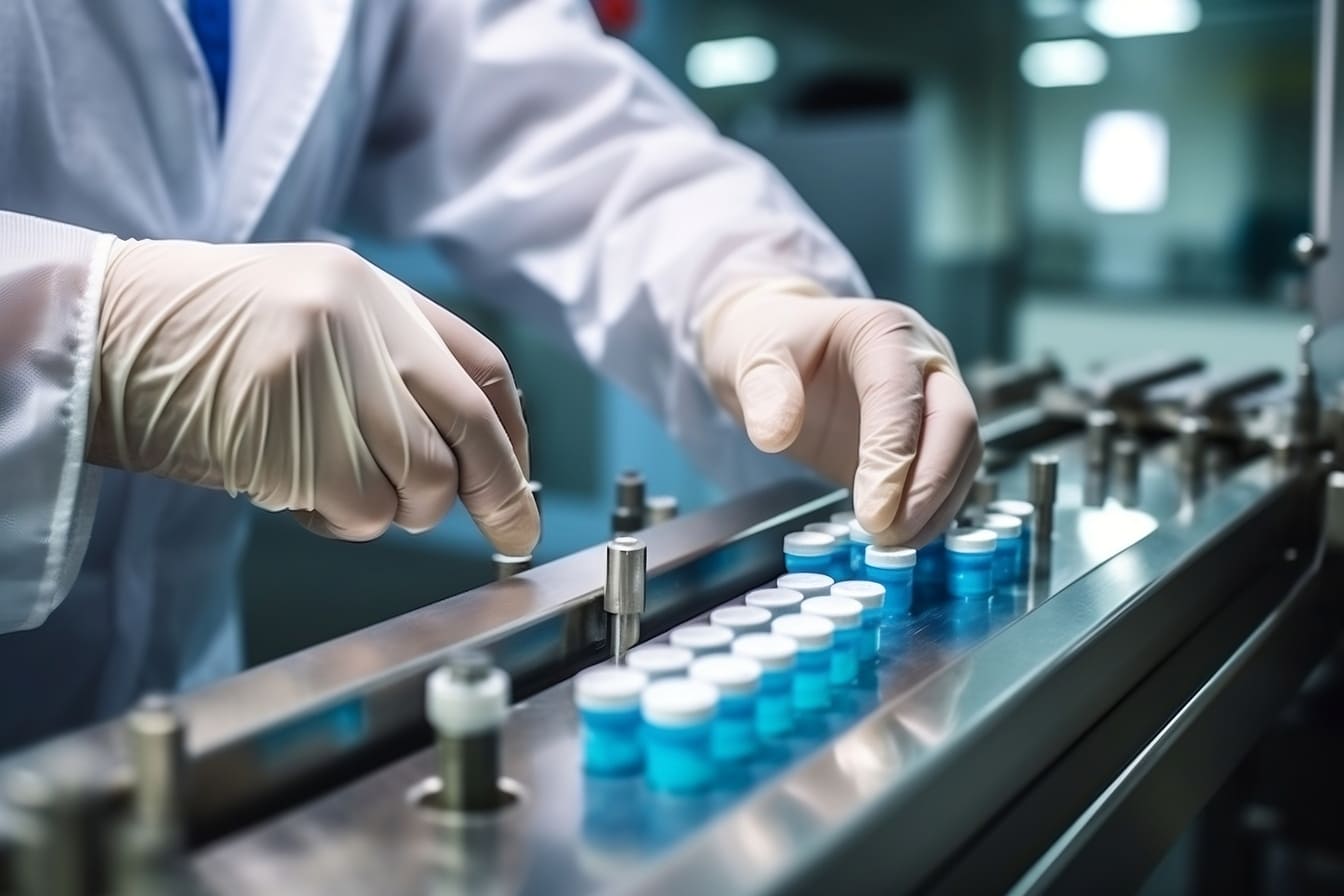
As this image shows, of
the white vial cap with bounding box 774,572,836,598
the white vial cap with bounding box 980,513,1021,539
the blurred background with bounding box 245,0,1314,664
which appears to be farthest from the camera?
the blurred background with bounding box 245,0,1314,664

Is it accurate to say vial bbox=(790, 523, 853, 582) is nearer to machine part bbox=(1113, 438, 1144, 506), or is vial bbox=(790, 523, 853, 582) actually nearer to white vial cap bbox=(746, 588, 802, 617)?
white vial cap bbox=(746, 588, 802, 617)

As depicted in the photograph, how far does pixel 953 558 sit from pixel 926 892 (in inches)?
9.3

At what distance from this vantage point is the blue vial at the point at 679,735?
0.41 meters

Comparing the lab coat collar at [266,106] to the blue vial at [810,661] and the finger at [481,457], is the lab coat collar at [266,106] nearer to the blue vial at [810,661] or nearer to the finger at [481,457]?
the finger at [481,457]

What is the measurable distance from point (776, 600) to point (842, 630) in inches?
1.6

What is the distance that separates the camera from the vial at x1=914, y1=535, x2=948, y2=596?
0.66m

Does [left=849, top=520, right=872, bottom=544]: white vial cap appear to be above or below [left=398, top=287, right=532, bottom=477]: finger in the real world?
below

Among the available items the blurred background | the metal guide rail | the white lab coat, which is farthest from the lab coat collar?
the blurred background

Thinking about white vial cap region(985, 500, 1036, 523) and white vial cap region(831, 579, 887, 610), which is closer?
white vial cap region(831, 579, 887, 610)

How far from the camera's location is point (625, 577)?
0.55 meters

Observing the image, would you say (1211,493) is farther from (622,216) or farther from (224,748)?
(224,748)

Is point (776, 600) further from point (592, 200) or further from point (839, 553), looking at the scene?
point (592, 200)

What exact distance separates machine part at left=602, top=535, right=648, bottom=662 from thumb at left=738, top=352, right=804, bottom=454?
17cm

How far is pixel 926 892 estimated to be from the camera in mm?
437
